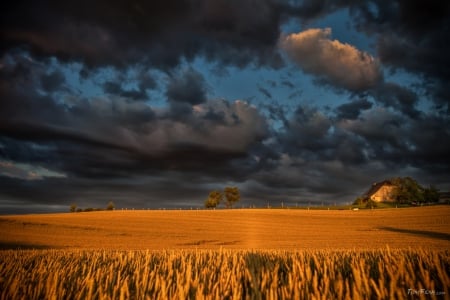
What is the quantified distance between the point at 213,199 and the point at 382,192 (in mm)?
59020

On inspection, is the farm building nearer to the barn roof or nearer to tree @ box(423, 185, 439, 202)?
the barn roof

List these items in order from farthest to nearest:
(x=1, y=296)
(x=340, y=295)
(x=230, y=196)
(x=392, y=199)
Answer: (x=230, y=196)
(x=392, y=199)
(x=1, y=296)
(x=340, y=295)

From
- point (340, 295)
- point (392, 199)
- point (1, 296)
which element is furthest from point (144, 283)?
point (392, 199)

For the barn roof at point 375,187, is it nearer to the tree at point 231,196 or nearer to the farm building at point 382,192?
the farm building at point 382,192

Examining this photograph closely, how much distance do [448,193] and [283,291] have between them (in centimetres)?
A: 11255

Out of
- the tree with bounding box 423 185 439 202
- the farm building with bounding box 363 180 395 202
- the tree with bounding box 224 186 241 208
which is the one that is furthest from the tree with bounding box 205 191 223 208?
the tree with bounding box 423 185 439 202

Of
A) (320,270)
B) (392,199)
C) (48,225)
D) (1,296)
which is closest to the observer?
(1,296)

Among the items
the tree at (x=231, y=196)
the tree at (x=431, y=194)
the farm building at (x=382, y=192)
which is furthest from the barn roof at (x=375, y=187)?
the tree at (x=231, y=196)

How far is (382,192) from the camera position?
10662 cm

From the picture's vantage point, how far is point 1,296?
2.93 meters

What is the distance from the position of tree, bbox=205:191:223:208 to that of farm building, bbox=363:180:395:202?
5250 cm

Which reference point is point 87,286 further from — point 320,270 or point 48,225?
point 48,225

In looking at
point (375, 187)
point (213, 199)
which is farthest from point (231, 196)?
point (375, 187)

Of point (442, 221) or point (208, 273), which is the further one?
point (442, 221)
